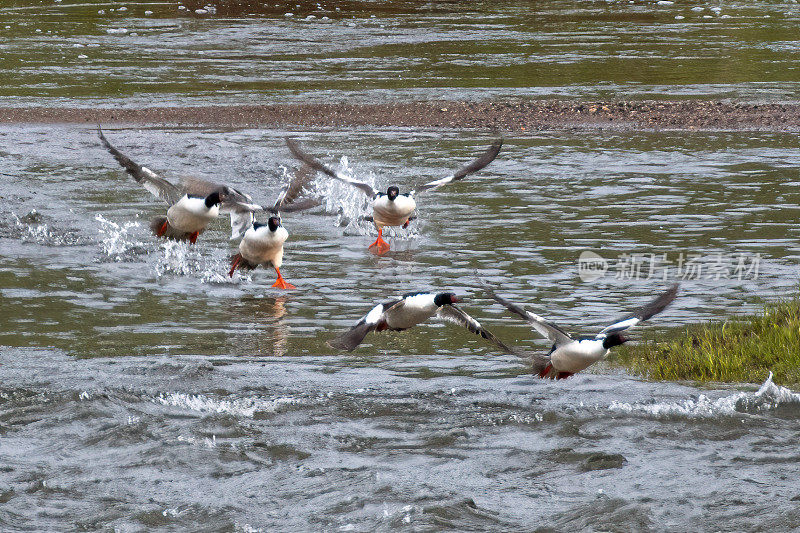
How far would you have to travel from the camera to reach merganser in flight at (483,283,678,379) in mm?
8586

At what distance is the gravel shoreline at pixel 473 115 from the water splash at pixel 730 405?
1325 cm

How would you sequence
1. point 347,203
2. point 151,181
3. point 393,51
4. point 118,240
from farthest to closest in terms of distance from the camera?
point 393,51, point 347,203, point 118,240, point 151,181

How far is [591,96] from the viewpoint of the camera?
991 inches

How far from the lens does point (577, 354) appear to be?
29.1 feet

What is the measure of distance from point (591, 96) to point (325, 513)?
747 inches

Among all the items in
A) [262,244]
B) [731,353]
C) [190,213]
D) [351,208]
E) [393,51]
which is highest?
[393,51]

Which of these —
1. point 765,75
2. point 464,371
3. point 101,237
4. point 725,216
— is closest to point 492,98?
point 765,75

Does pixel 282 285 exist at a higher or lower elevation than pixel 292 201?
lower

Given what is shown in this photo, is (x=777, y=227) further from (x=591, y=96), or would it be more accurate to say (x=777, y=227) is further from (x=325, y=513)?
(x=591, y=96)

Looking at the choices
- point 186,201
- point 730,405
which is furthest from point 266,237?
point 730,405

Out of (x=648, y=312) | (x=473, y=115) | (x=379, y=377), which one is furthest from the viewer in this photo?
(x=473, y=115)

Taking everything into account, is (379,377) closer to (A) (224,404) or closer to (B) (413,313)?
(B) (413,313)

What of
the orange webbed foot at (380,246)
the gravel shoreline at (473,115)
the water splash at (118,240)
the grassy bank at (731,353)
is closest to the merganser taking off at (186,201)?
the water splash at (118,240)

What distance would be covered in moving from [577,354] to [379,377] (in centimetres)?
195
